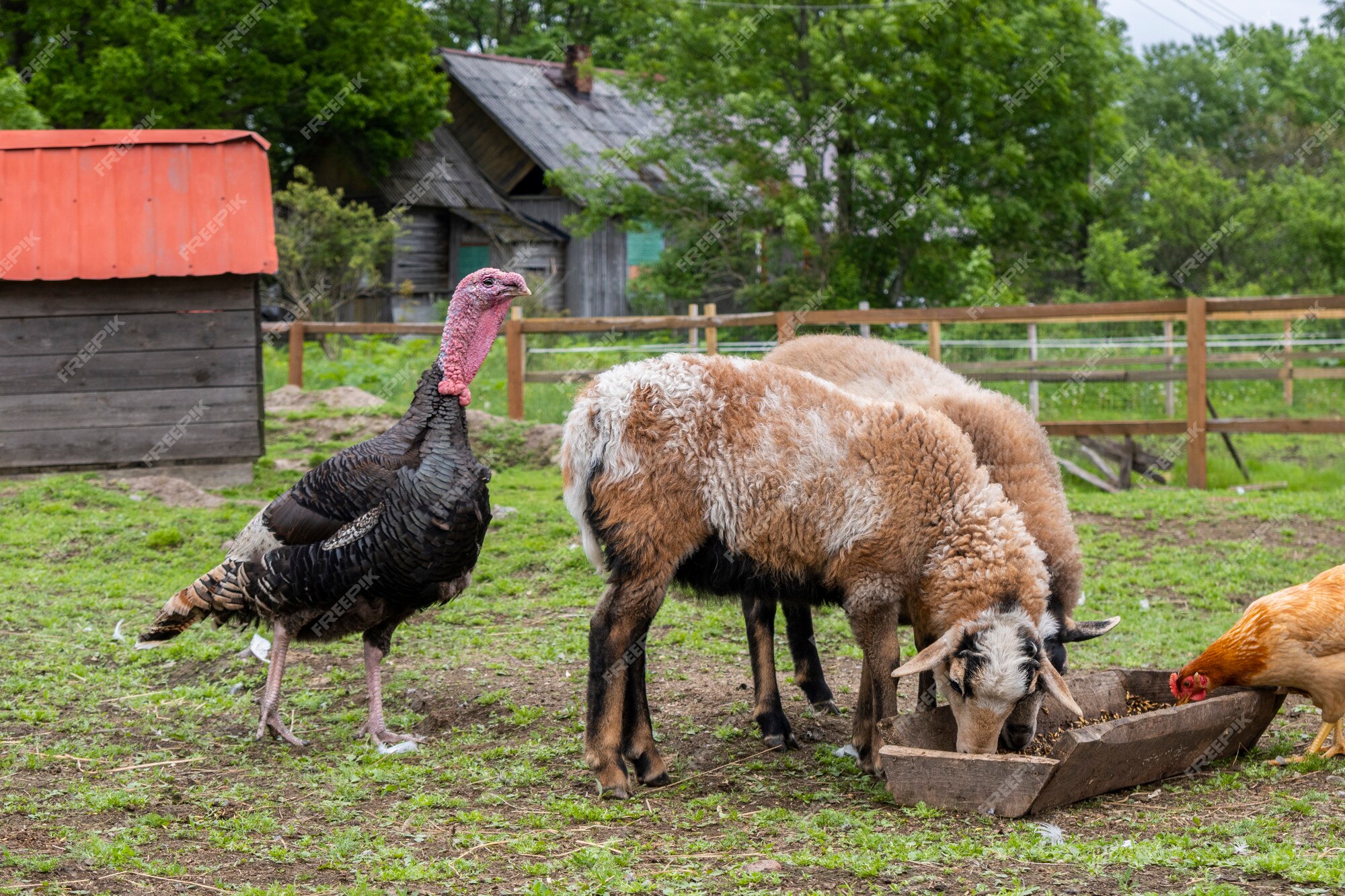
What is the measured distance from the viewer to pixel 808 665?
6.04 m

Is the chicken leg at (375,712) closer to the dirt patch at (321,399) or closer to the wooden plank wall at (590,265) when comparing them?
the dirt patch at (321,399)

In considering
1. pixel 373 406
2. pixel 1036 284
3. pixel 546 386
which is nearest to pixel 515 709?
pixel 373 406

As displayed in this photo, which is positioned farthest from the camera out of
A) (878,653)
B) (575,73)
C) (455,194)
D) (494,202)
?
(575,73)

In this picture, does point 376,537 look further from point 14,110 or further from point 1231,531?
point 14,110

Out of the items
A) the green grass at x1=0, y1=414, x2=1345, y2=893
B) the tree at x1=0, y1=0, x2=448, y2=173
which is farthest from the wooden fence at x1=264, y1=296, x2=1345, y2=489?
the tree at x1=0, y1=0, x2=448, y2=173

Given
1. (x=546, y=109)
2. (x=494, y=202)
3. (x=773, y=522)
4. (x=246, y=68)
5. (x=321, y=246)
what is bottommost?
(x=773, y=522)

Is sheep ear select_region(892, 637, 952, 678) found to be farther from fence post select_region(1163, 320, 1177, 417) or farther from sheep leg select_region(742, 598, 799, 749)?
fence post select_region(1163, 320, 1177, 417)

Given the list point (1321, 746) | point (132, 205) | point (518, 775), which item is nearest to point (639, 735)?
point (518, 775)

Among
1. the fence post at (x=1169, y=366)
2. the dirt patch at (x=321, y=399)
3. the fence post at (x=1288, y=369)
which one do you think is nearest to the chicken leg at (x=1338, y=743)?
the fence post at (x=1288, y=369)

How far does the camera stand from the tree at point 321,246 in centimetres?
2444

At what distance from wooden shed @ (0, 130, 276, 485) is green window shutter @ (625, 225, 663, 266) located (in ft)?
66.2

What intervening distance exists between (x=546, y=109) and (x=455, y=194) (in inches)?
143

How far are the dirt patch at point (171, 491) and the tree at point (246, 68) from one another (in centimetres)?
1452

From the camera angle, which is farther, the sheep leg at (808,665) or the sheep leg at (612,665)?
the sheep leg at (808,665)
